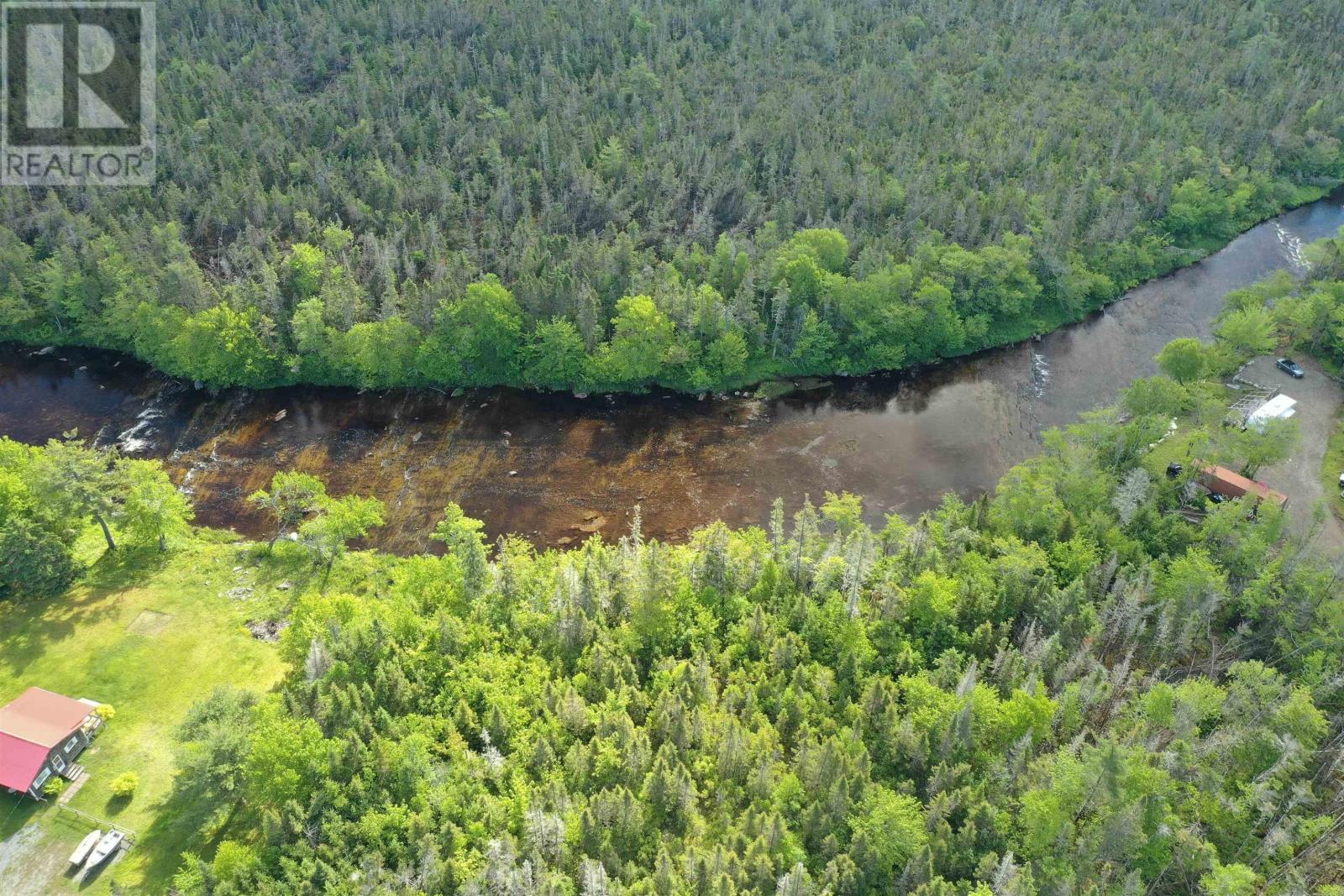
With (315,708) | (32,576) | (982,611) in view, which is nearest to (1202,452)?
(982,611)

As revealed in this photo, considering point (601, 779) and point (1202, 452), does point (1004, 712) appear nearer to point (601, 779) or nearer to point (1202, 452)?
point (601, 779)

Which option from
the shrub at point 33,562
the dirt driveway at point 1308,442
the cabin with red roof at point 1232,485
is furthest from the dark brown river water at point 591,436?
the cabin with red roof at point 1232,485

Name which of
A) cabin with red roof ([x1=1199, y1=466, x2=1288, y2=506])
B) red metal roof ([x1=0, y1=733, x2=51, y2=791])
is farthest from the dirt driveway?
red metal roof ([x1=0, y1=733, x2=51, y2=791])

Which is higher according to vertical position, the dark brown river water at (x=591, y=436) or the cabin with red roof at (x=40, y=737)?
the dark brown river water at (x=591, y=436)

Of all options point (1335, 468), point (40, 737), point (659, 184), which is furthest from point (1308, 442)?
point (40, 737)

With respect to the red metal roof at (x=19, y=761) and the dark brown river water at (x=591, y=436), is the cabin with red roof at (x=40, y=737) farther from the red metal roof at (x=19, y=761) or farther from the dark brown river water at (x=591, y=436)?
the dark brown river water at (x=591, y=436)

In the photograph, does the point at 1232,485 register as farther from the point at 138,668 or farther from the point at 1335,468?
the point at 138,668

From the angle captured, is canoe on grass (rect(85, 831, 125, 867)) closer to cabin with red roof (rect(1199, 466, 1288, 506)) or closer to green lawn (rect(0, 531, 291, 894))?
green lawn (rect(0, 531, 291, 894))
